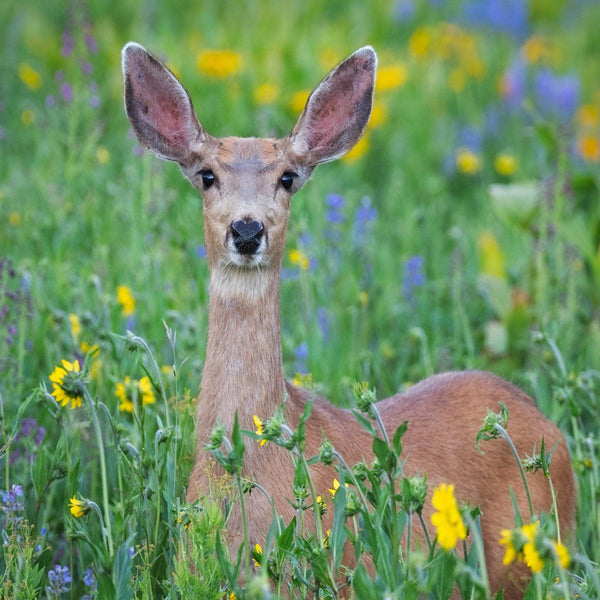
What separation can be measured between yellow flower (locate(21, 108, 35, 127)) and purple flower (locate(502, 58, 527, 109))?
10.9 feet

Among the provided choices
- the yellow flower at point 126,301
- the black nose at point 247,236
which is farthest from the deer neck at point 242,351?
the yellow flower at point 126,301

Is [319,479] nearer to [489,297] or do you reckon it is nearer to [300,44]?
[489,297]

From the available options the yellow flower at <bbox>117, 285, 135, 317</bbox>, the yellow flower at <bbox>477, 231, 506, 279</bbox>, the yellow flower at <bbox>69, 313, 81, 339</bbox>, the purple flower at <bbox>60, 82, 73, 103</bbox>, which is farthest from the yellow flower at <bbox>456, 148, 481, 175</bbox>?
the yellow flower at <bbox>69, 313, 81, 339</bbox>

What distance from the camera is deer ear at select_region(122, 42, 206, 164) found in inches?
145

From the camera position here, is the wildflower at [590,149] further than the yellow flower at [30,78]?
Yes

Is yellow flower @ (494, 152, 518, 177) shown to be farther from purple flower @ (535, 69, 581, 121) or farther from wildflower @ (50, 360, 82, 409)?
wildflower @ (50, 360, 82, 409)

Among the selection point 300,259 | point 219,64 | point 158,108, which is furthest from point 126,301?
point 219,64

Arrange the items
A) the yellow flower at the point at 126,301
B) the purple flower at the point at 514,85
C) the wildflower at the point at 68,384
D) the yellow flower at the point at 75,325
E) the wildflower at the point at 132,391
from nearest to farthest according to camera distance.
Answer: the wildflower at the point at 68,384, the wildflower at the point at 132,391, the yellow flower at the point at 75,325, the yellow flower at the point at 126,301, the purple flower at the point at 514,85

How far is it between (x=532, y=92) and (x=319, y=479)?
5969mm

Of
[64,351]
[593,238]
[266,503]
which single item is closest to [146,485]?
[266,503]

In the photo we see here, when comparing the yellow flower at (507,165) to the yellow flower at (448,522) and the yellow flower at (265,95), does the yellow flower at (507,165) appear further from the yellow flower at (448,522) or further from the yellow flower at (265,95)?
the yellow flower at (448,522)

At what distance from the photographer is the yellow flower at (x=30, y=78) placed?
23.0 feet

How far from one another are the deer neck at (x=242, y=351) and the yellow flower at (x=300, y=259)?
126 cm

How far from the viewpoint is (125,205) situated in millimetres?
5488
